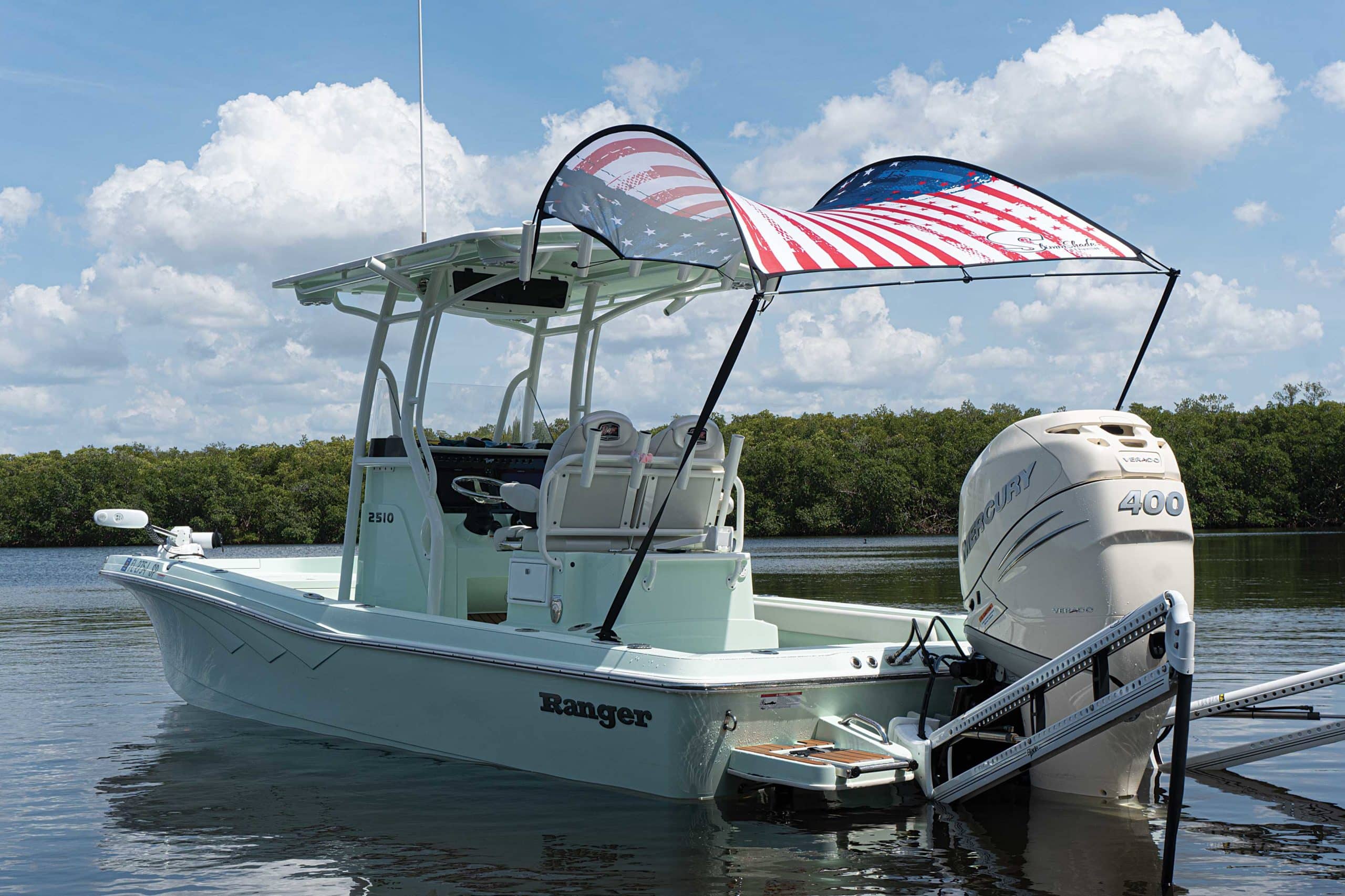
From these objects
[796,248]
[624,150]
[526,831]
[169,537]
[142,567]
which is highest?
[624,150]

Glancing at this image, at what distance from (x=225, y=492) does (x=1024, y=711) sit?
55.8 meters

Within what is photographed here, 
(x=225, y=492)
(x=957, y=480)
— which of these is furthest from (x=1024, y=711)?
(x=957, y=480)

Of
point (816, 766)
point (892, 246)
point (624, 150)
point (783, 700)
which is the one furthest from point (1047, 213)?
point (816, 766)

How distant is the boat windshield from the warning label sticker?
→ 126 inches

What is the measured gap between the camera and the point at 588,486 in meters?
6.60

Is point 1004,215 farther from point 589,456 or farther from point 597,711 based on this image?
point 597,711

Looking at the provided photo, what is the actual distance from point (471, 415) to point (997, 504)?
393 centimetres

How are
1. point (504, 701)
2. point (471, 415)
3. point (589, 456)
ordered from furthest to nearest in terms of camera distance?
1. point (471, 415)
2. point (589, 456)
3. point (504, 701)

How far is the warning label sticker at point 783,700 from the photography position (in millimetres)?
5566

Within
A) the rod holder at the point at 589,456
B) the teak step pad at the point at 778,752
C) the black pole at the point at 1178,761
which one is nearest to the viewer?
the black pole at the point at 1178,761

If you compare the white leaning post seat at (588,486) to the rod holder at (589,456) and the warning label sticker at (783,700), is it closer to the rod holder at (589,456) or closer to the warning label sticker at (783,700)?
the rod holder at (589,456)

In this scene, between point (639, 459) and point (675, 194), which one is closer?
point (675, 194)

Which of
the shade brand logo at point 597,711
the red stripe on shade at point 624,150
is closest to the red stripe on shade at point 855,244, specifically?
the red stripe on shade at point 624,150

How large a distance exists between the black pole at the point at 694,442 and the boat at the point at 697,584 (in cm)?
2
